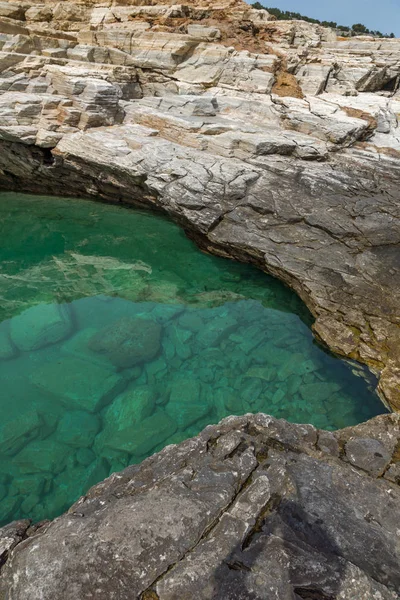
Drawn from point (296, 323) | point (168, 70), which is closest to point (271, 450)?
point (296, 323)

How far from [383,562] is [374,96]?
906 inches

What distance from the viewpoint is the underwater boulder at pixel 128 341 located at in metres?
10.0

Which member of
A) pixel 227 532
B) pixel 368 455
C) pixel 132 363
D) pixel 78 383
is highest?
pixel 368 455

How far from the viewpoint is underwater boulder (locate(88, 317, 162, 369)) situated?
10.0 metres

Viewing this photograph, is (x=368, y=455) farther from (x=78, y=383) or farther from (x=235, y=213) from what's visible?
(x=235, y=213)

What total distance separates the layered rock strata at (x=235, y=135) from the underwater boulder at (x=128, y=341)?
4542 mm

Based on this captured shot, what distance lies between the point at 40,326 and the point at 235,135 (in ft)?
35.0

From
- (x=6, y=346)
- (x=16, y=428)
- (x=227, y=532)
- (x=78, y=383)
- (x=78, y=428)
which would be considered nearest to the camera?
(x=227, y=532)

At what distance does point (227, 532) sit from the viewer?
4570 mm

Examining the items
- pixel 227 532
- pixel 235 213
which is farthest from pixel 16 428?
pixel 235 213

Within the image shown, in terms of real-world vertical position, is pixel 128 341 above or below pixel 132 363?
above

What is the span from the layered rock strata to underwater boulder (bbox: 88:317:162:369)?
454cm

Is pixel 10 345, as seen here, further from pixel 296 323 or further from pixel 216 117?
pixel 216 117

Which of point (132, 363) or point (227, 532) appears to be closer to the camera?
point (227, 532)
